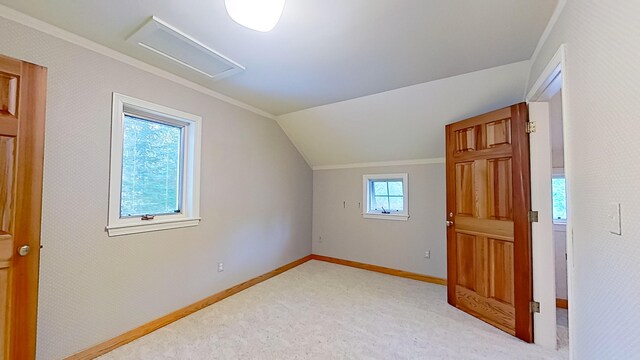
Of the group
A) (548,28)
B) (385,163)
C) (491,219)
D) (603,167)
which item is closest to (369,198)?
(385,163)

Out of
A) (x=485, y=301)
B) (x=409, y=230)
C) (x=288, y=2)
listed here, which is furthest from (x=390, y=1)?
(x=409, y=230)

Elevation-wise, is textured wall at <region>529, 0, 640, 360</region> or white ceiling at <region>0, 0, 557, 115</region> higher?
white ceiling at <region>0, 0, 557, 115</region>

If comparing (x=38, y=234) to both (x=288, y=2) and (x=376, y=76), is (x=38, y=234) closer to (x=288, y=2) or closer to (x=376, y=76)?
(x=288, y=2)

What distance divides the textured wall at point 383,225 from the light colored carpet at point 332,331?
0.57 m

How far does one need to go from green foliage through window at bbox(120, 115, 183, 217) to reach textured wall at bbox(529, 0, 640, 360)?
3.15 m

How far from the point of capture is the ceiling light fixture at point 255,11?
1278mm

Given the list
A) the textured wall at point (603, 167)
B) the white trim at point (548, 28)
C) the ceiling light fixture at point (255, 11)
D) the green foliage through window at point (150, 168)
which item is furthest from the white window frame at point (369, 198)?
the ceiling light fixture at point (255, 11)

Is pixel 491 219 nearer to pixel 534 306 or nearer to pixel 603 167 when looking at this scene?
pixel 534 306

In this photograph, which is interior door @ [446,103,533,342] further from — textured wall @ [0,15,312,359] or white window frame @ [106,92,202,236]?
white window frame @ [106,92,202,236]

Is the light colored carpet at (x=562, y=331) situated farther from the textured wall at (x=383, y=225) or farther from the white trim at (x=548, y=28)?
the white trim at (x=548, y=28)

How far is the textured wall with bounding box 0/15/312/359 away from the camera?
1799mm

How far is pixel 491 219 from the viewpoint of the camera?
2443 millimetres

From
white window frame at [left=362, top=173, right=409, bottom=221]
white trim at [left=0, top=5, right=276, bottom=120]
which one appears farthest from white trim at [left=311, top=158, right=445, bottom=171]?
white trim at [left=0, top=5, right=276, bottom=120]

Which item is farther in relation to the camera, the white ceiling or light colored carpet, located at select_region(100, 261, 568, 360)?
light colored carpet, located at select_region(100, 261, 568, 360)
